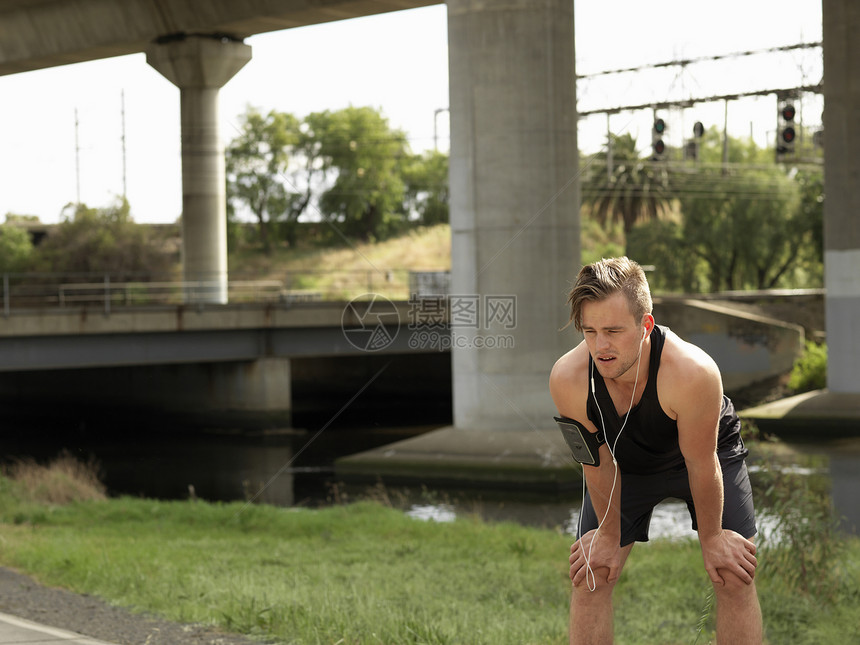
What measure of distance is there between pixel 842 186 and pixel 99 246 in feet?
112

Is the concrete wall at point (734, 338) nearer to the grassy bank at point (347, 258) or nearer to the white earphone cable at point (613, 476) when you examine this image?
the grassy bank at point (347, 258)

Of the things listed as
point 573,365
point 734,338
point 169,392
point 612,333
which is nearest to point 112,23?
point 169,392

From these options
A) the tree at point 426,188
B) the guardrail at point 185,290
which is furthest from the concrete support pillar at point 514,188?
the tree at point 426,188

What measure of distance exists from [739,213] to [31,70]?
107ft

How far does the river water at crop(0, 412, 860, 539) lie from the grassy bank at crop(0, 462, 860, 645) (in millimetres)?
1887

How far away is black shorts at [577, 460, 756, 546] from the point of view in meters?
3.40

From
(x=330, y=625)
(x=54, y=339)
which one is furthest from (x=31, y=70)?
(x=330, y=625)

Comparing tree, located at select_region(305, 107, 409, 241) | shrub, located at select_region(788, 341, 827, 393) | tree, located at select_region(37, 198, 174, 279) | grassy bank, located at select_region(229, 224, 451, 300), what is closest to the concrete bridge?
shrub, located at select_region(788, 341, 827, 393)

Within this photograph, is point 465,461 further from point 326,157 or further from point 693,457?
point 326,157

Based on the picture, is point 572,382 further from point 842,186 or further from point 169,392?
point 169,392

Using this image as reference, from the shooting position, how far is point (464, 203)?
18.1 meters

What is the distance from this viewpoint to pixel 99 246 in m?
47.2

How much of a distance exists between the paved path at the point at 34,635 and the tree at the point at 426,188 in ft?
200

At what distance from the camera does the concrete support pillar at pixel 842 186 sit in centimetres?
2316
